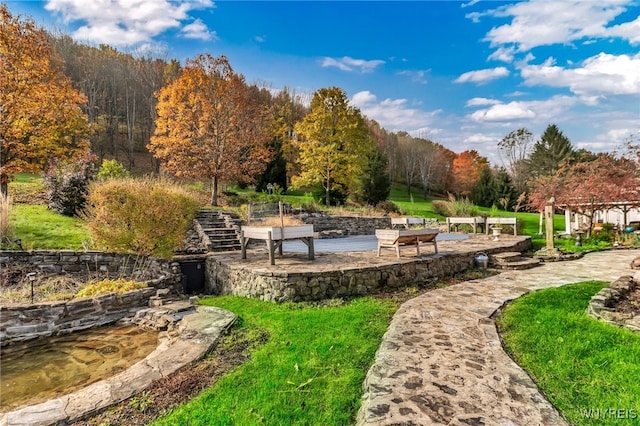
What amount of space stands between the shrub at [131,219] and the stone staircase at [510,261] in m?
7.93

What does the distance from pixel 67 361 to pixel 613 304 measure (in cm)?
711

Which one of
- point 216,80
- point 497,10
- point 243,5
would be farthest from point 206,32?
point 497,10

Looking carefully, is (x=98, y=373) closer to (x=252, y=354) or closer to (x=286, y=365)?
(x=252, y=354)

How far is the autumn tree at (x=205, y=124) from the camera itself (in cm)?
1603

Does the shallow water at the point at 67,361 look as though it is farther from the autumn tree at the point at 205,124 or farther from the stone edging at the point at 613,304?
the autumn tree at the point at 205,124

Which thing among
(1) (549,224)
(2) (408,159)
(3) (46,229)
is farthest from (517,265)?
(2) (408,159)

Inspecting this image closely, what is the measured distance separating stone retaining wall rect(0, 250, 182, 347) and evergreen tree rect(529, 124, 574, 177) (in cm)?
3358

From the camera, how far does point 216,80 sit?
16.5 m

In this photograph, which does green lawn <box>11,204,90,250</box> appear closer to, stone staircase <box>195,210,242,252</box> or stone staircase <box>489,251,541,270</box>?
stone staircase <box>195,210,242,252</box>

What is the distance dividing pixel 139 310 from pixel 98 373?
2.02 metres

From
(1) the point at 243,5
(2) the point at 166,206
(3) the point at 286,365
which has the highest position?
(1) the point at 243,5

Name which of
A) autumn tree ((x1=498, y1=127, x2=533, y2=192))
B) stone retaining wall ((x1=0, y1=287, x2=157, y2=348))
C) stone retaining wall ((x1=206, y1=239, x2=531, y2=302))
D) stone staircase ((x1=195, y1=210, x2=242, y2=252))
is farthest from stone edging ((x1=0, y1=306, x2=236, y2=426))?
autumn tree ((x1=498, y1=127, x2=533, y2=192))

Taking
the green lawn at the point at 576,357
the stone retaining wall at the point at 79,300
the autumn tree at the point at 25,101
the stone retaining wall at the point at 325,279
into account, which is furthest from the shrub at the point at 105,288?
the autumn tree at the point at 25,101

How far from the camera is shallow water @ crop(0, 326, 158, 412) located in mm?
3215
